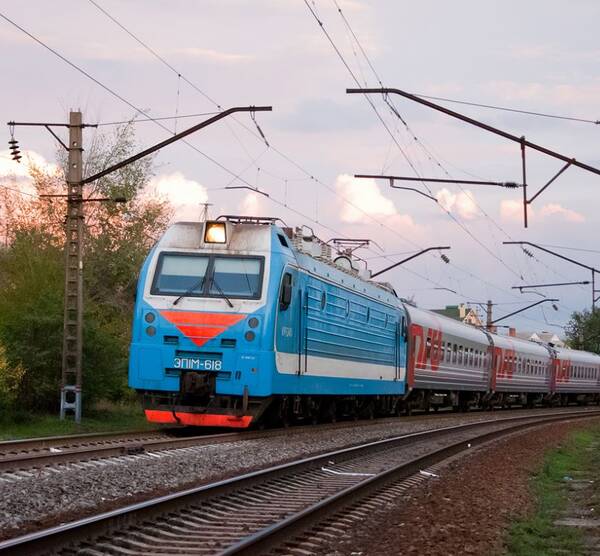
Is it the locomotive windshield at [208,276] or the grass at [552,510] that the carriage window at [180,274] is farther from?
the grass at [552,510]

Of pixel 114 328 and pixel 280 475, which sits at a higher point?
pixel 114 328

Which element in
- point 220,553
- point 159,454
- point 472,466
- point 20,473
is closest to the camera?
point 220,553

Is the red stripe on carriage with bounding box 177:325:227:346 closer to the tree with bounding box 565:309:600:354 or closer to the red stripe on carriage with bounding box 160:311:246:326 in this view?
the red stripe on carriage with bounding box 160:311:246:326

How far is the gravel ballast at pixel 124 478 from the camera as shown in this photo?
9.41m

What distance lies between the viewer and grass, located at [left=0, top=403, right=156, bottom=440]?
18908mm

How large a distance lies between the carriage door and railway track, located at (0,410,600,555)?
3.66 metres

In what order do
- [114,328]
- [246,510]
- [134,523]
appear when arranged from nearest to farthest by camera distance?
[134,523]
[246,510]
[114,328]

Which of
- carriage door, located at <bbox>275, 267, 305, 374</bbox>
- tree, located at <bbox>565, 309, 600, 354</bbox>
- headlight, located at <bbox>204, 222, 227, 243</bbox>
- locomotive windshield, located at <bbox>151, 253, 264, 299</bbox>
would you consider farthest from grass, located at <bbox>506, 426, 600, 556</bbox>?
tree, located at <bbox>565, 309, 600, 354</bbox>

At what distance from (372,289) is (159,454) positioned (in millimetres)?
12951

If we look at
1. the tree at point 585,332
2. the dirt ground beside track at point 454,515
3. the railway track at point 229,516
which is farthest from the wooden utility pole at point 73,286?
Answer: the tree at point 585,332

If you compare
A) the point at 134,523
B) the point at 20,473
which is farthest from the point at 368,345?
the point at 134,523

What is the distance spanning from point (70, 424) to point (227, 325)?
415 cm

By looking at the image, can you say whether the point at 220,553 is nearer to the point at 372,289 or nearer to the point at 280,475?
the point at 280,475

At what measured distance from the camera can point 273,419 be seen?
835 inches
